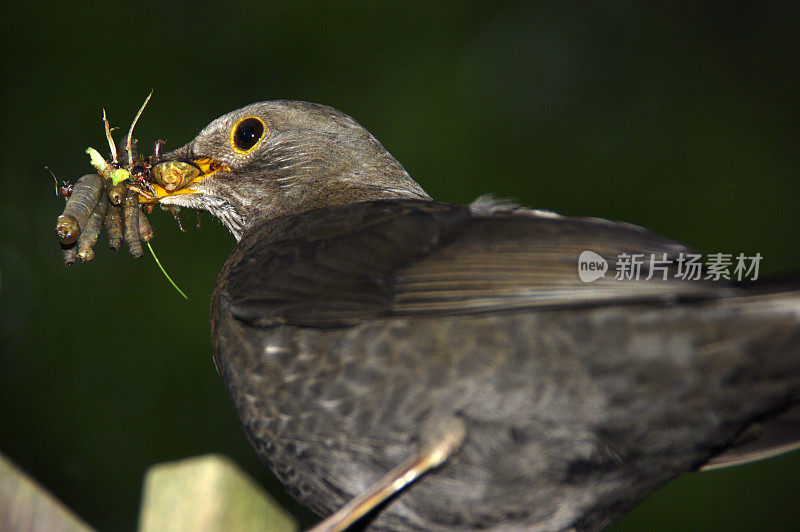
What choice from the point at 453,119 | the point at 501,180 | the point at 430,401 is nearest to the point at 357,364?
the point at 430,401

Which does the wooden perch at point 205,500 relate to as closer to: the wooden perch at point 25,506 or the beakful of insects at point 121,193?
the wooden perch at point 25,506

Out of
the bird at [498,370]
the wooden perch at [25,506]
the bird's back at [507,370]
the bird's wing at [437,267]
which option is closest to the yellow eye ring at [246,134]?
the bird's wing at [437,267]

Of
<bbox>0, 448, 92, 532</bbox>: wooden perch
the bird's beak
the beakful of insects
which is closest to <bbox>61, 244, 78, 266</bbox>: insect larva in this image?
the beakful of insects

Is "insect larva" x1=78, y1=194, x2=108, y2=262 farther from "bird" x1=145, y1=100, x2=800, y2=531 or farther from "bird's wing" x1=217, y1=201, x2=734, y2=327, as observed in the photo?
"bird" x1=145, y1=100, x2=800, y2=531

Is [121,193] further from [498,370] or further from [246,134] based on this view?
[498,370]

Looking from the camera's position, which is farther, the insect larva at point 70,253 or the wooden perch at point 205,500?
the insect larva at point 70,253

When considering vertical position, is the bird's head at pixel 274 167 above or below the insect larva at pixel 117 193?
above

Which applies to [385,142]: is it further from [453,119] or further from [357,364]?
[357,364]
